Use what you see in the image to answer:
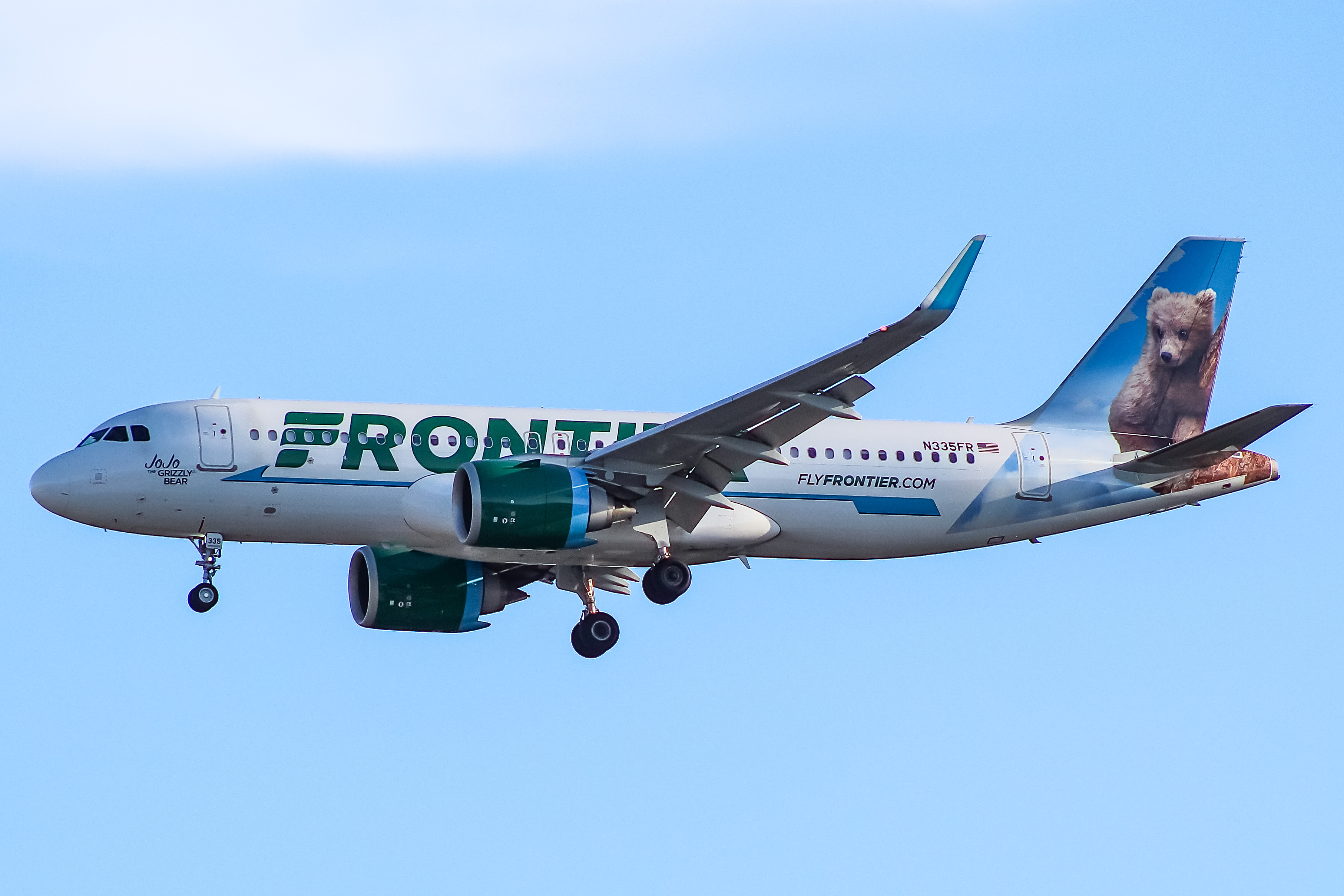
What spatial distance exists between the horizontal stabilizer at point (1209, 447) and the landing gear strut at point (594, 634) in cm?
1158

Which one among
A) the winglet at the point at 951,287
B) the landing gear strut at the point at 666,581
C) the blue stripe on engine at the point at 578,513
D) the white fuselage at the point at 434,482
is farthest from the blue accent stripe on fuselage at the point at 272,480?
the winglet at the point at 951,287

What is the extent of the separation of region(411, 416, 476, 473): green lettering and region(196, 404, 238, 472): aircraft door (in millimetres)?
3461

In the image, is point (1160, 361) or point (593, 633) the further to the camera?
point (1160, 361)

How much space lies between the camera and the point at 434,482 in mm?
34531

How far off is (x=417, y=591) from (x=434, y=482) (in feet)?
12.4

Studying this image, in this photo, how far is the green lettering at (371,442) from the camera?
Answer: 3441 centimetres

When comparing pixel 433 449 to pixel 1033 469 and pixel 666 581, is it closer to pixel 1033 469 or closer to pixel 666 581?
pixel 666 581

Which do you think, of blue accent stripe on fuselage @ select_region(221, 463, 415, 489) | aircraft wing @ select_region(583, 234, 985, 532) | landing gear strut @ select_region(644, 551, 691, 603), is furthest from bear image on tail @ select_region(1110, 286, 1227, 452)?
blue accent stripe on fuselage @ select_region(221, 463, 415, 489)

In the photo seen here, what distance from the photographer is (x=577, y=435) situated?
35.9m

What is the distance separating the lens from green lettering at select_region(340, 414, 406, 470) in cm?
3441

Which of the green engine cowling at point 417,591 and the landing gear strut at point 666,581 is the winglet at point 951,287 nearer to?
the landing gear strut at point 666,581

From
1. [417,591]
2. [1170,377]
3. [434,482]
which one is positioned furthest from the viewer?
[1170,377]

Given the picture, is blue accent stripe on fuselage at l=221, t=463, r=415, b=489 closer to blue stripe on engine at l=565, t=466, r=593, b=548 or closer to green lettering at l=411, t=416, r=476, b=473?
green lettering at l=411, t=416, r=476, b=473

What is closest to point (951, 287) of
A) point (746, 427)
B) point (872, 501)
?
point (746, 427)
